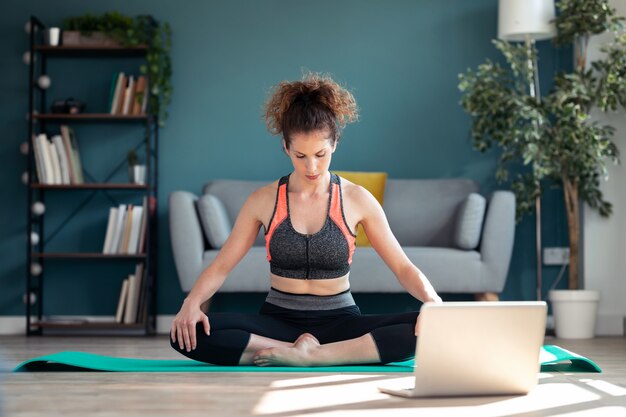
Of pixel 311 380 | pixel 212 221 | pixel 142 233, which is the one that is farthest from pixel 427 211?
pixel 311 380

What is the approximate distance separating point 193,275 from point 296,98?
198 centimetres

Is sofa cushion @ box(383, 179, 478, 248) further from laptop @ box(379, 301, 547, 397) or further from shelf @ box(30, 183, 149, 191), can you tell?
laptop @ box(379, 301, 547, 397)

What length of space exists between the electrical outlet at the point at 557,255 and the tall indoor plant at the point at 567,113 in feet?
0.88

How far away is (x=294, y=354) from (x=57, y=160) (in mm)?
2710

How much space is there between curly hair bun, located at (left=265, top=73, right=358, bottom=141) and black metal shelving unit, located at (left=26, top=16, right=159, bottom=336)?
7.58 ft

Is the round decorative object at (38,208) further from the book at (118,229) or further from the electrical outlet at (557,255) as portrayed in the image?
the electrical outlet at (557,255)

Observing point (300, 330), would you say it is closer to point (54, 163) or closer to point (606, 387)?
point (606, 387)

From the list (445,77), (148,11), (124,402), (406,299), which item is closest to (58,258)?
(148,11)

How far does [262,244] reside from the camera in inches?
192

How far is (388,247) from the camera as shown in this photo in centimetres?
271

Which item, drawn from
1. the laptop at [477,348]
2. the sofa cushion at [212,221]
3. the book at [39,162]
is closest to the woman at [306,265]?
the laptop at [477,348]

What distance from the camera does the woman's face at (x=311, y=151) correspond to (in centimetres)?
257

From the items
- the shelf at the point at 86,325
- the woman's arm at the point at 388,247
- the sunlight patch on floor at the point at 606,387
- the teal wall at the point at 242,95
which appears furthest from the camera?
the teal wall at the point at 242,95

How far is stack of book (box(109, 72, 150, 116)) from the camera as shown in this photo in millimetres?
4984
